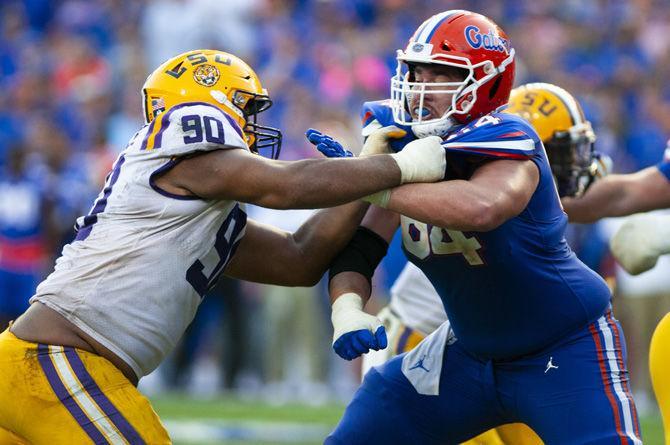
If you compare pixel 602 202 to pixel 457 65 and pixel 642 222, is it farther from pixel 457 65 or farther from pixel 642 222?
pixel 457 65

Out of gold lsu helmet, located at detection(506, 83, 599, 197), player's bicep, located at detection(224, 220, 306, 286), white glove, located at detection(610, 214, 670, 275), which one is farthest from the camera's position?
gold lsu helmet, located at detection(506, 83, 599, 197)

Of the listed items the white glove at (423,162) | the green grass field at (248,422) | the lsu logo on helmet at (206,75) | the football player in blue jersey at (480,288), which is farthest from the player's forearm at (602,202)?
the green grass field at (248,422)

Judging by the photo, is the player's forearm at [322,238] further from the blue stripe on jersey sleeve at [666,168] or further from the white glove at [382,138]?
the blue stripe on jersey sleeve at [666,168]

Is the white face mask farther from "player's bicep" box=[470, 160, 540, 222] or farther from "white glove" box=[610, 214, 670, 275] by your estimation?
"white glove" box=[610, 214, 670, 275]

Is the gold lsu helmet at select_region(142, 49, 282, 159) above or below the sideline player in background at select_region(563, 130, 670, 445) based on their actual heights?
above

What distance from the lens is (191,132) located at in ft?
12.2

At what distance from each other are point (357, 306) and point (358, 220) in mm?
386

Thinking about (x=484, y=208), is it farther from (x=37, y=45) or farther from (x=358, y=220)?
(x=37, y=45)

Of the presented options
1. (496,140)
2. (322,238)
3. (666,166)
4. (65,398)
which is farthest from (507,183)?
(666,166)

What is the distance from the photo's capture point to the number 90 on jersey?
3.87 meters

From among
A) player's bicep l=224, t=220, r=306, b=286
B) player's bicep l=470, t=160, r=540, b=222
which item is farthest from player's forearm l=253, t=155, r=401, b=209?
player's bicep l=224, t=220, r=306, b=286

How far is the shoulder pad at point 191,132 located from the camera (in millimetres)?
3691

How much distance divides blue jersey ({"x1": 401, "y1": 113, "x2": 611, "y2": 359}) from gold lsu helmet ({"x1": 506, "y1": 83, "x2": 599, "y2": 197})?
38.7 inches

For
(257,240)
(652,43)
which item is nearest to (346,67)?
(652,43)
